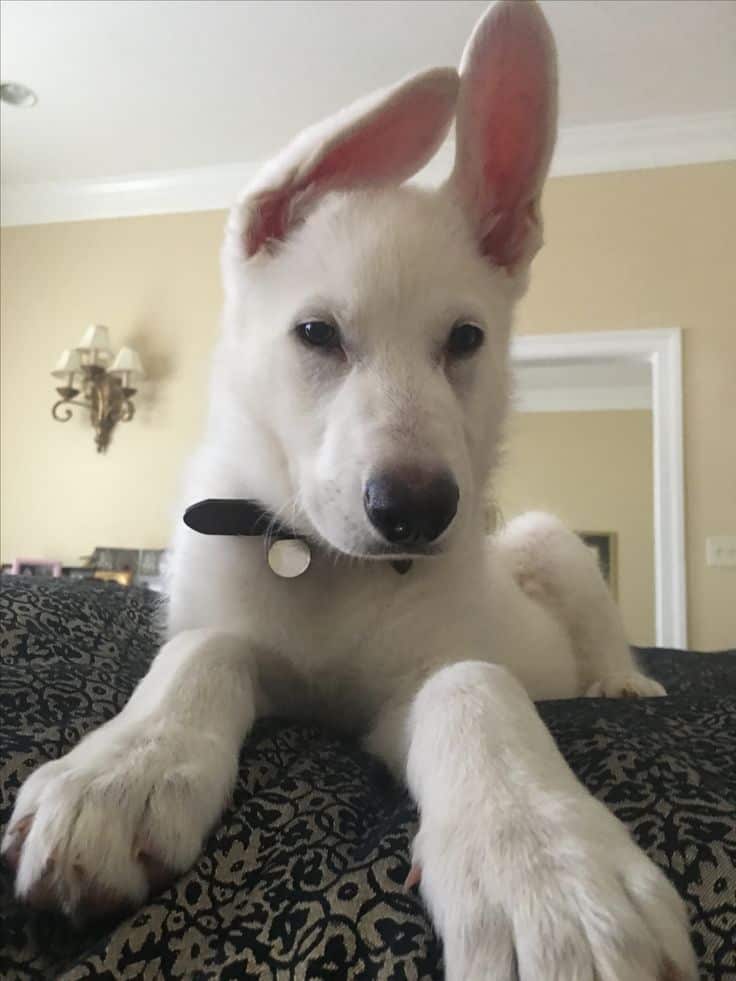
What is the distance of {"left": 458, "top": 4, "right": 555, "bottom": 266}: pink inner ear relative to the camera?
1.03 meters

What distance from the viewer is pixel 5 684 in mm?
838

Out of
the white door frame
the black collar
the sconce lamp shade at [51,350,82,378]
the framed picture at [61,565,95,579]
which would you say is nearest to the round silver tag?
the black collar

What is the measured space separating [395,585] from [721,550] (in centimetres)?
298

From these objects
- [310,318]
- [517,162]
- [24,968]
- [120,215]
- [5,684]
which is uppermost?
[120,215]

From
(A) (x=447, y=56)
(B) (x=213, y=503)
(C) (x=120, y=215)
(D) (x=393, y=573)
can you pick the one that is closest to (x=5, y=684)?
(B) (x=213, y=503)

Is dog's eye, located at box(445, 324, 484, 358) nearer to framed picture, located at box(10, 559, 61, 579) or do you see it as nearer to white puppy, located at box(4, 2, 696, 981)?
white puppy, located at box(4, 2, 696, 981)

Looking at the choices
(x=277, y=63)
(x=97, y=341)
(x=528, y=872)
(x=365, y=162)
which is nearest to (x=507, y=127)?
(x=365, y=162)

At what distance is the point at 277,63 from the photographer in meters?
3.47

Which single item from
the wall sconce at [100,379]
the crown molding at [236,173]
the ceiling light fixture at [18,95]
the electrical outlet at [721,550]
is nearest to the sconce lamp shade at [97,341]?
the wall sconce at [100,379]

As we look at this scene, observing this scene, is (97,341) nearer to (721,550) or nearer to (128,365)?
(128,365)

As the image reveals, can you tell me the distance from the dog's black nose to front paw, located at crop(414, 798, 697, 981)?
296 mm

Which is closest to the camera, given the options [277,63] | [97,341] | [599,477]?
[277,63]

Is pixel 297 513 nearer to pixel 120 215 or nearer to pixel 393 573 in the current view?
pixel 393 573

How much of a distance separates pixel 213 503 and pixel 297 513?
0.11 metres
